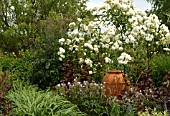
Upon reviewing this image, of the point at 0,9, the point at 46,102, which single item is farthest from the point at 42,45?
the point at 0,9

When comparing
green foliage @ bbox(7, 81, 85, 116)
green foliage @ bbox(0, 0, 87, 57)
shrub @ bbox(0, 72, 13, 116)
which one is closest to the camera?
shrub @ bbox(0, 72, 13, 116)

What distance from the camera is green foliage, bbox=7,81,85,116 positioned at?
5188mm

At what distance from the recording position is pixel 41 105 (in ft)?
17.4

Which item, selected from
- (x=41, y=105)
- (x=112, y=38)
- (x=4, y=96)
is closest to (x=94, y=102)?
(x=41, y=105)

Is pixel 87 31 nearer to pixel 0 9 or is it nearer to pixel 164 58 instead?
pixel 164 58

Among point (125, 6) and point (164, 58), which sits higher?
point (125, 6)

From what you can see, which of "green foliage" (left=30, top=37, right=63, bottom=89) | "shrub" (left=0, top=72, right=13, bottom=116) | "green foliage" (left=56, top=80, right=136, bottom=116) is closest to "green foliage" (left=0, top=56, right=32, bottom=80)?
"green foliage" (left=30, top=37, right=63, bottom=89)

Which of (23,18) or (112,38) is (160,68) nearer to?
(112,38)

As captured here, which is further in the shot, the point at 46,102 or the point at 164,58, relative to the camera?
A: the point at 164,58

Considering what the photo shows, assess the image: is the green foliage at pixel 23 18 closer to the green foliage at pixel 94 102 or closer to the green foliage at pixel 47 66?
the green foliage at pixel 47 66

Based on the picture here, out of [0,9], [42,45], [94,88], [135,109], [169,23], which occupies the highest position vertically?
[0,9]

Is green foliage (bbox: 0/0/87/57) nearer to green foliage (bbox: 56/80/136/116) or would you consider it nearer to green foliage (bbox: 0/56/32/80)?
green foliage (bbox: 0/56/32/80)

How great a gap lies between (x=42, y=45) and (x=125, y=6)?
7.30 ft

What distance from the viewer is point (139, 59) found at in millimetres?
8430
